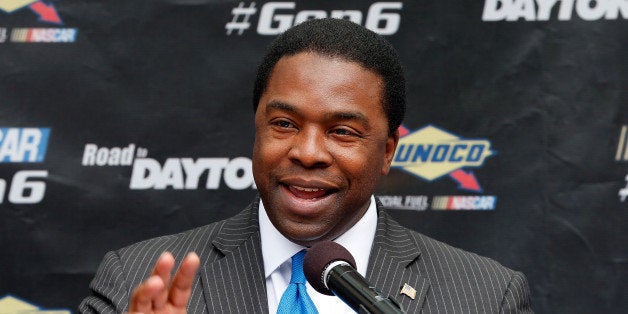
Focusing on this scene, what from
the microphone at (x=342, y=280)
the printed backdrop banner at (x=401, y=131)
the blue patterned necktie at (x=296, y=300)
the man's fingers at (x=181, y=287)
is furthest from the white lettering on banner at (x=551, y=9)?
the man's fingers at (x=181, y=287)

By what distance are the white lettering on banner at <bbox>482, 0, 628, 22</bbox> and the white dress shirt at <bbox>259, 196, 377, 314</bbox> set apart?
1.20 m

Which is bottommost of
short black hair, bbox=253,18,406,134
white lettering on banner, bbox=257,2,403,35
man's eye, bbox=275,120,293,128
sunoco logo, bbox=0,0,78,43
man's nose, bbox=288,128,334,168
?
man's nose, bbox=288,128,334,168

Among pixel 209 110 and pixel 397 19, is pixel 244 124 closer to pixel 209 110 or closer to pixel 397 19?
pixel 209 110

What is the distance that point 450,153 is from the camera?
3.43 meters

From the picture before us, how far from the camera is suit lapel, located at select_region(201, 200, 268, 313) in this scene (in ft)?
7.68

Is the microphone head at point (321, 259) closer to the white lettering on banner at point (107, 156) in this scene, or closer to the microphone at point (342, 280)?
the microphone at point (342, 280)

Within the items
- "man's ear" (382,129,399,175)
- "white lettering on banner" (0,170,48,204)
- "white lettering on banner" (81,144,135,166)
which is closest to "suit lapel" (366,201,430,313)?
"man's ear" (382,129,399,175)

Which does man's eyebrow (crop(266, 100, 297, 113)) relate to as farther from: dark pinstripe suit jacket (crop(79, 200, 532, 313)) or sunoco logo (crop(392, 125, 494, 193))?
sunoco logo (crop(392, 125, 494, 193))

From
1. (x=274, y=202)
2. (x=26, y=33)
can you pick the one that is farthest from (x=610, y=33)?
(x=26, y=33)

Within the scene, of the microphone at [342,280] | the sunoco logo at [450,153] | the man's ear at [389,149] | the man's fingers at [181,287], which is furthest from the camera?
the sunoco logo at [450,153]

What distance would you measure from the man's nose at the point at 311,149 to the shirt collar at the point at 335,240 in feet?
0.78

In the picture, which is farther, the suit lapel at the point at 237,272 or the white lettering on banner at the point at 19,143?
the white lettering on banner at the point at 19,143

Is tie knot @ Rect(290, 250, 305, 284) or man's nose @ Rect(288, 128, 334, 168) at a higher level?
man's nose @ Rect(288, 128, 334, 168)

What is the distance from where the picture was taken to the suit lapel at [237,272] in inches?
92.1
